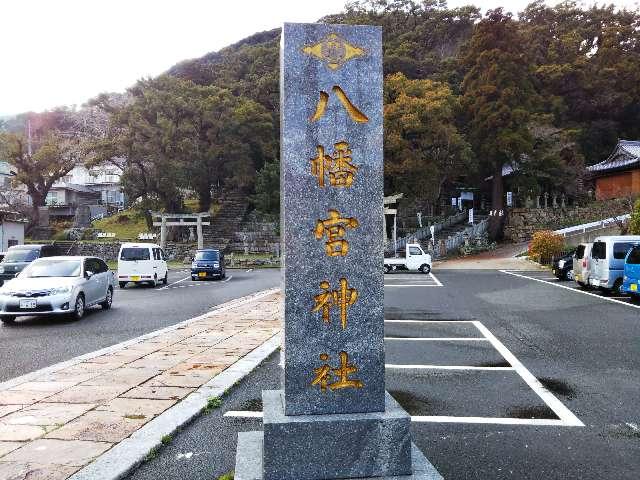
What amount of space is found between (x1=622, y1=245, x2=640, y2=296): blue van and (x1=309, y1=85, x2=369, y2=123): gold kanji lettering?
13.8 m

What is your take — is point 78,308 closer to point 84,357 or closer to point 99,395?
point 84,357

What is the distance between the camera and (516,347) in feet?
30.1

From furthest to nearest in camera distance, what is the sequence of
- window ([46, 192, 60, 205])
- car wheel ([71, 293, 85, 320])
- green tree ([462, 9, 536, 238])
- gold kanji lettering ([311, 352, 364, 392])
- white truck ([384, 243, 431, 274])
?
window ([46, 192, 60, 205]) → green tree ([462, 9, 536, 238]) → white truck ([384, 243, 431, 274]) → car wheel ([71, 293, 85, 320]) → gold kanji lettering ([311, 352, 364, 392])

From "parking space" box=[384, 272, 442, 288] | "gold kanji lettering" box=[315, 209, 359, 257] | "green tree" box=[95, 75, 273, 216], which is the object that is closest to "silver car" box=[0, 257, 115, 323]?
"gold kanji lettering" box=[315, 209, 359, 257]

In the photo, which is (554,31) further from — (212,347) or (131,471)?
(131,471)

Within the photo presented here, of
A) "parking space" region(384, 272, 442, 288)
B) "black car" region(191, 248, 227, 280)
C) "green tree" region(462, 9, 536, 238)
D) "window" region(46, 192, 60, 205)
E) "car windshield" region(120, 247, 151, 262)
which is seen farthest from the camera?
"window" region(46, 192, 60, 205)

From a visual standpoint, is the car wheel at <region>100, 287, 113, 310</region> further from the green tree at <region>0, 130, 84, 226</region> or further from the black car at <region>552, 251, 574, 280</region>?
the green tree at <region>0, 130, 84, 226</region>

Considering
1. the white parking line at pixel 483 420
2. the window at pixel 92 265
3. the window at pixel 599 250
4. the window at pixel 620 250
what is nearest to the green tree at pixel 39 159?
the window at pixel 92 265

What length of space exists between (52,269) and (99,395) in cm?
817

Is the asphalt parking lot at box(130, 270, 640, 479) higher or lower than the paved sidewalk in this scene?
lower

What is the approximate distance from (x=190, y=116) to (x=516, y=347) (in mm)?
36482

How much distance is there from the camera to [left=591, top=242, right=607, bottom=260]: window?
1727 centimetres

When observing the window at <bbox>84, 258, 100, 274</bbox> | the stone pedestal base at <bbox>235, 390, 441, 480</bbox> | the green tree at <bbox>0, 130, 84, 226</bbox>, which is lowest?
the stone pedestal base at <bbox>235, 390, 441, 480</bbox>

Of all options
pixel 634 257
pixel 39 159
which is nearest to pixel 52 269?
pixel 634 257
